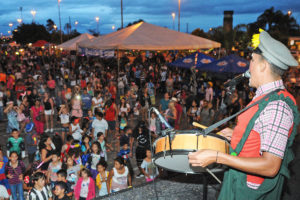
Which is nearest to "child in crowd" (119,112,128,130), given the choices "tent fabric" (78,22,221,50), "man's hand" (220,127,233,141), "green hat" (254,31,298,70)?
"tent fabric" (78,22,221,50)

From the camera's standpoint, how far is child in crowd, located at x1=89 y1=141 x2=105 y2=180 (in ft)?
21.7

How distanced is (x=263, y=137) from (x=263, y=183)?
37cm

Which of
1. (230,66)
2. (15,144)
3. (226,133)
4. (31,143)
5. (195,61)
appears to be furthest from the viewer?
(195,61)

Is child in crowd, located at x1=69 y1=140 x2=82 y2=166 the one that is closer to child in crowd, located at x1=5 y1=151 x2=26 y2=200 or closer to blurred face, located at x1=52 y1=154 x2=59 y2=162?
blurred face, located at x1=52 y1=154 x2=59 y2=162

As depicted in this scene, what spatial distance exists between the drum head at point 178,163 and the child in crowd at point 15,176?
493cm

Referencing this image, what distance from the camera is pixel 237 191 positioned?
1.90 m

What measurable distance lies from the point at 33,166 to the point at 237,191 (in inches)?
229

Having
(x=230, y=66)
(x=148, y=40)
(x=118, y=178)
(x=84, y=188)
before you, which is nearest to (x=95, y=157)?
(x=118, y=178)

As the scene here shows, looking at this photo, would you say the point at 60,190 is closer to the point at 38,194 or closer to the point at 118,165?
the point at 38,194

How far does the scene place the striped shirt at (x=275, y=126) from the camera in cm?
Result: 161

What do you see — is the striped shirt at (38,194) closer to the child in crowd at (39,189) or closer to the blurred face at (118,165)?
the child in crowd at (39,189)

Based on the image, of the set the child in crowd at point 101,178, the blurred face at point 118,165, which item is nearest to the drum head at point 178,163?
the blurred face at point 118,165

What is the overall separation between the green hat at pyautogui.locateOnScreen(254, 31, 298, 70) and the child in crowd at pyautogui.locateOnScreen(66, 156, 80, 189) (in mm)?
5284

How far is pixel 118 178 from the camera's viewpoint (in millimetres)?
5910
